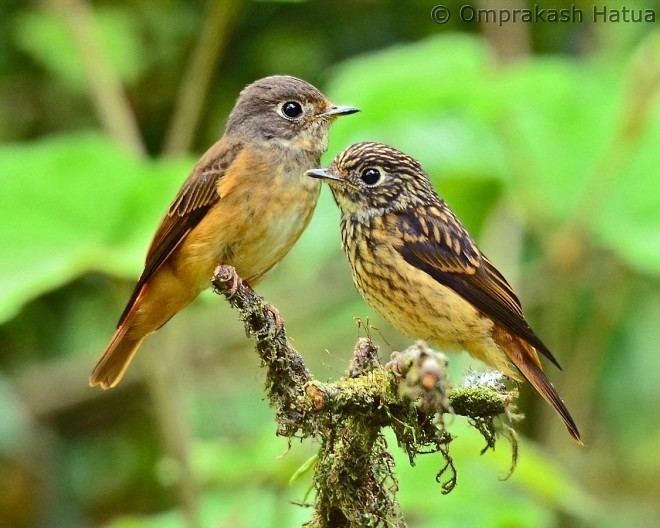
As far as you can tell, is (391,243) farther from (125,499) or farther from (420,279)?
(125,499)

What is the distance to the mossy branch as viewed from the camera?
3.53 m

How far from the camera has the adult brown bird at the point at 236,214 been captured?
4.99 m

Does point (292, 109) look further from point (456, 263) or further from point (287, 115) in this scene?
point (456, 263)

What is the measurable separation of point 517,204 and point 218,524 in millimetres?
2051

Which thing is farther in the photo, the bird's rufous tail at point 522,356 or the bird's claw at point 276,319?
the bird's rufous tail at point 522,356

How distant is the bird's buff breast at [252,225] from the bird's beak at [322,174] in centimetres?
22

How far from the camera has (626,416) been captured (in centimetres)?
738

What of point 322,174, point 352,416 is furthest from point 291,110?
point 352,416

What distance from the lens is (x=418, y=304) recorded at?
461cm

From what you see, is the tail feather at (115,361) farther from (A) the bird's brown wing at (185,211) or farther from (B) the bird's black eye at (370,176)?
(B) the bird's black eye at (370,176)

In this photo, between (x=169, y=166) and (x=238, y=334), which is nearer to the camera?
(x=169, y=166)

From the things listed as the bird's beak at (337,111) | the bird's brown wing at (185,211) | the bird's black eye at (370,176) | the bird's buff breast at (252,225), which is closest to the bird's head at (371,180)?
the bird's black eye at (370,176)

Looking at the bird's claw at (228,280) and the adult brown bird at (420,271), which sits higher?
the bird's claw at (228,280)

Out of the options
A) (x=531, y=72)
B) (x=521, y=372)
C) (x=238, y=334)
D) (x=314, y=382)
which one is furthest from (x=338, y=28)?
(x=314, y=382)
